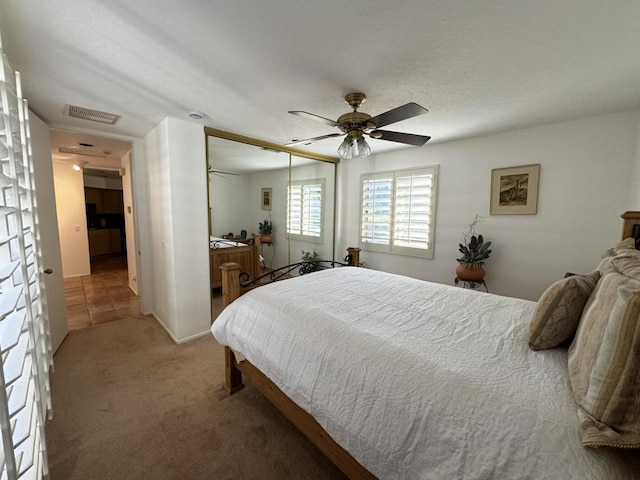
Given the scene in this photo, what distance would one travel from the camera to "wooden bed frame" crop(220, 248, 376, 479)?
125 cm

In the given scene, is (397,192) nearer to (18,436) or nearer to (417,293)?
(417,293)

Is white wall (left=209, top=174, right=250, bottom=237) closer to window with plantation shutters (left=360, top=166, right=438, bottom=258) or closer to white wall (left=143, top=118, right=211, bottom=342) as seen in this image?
white wall (left=143, top=118, right=211, bottom=342)

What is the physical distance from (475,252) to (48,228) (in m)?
4.73

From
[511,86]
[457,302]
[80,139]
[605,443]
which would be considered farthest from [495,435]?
[80,139]

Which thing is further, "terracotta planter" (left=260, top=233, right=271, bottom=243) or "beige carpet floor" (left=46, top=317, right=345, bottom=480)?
"terracotta planter" (left=260, top=233, right=271, bottom=243)

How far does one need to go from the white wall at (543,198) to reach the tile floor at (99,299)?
4432mm

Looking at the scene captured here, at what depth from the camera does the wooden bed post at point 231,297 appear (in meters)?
2.05

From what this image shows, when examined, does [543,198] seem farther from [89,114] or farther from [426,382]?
[89,114]

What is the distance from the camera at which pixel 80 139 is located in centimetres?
335

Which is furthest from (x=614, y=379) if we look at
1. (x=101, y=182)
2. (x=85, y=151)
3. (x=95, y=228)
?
(x=101, y=182)

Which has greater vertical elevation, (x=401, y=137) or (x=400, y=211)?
(x=401, y=137)

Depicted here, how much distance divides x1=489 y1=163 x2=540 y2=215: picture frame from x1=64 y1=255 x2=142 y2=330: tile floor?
197 inches

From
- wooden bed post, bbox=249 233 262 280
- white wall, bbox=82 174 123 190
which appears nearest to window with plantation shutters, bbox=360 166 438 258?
wooden bed post, bbox=249 233 262 280

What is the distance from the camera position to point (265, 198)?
3969mm
